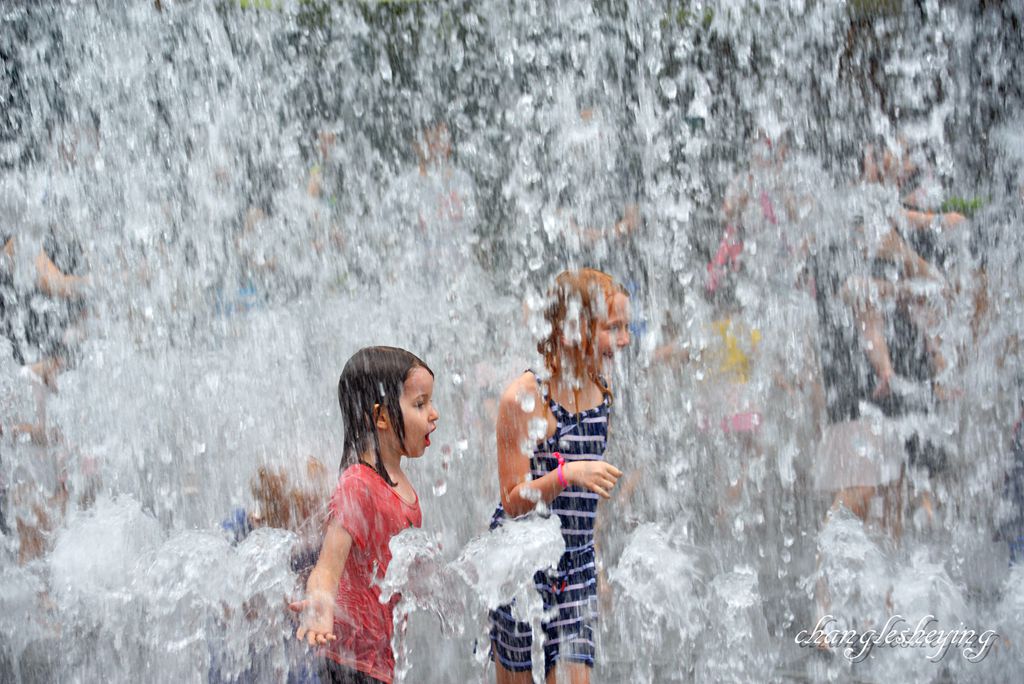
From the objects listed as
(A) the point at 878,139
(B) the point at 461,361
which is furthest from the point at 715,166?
(B) the point at 461,361

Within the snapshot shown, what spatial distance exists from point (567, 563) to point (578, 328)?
623 millimetres

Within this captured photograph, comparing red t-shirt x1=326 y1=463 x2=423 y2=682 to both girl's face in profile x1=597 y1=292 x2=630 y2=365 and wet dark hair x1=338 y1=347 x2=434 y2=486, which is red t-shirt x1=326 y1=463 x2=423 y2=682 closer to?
wet dark hair x1=338 y1=347 x2=434 y2=486

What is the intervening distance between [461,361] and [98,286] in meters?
1.82

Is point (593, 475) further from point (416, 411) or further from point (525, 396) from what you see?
point (416, 411)

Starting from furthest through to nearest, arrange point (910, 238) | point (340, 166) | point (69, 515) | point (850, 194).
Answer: point (340, 166) < point (850, 194) < point (910, 238) < point (69, 515)

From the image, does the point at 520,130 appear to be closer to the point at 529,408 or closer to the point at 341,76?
the point at 341,76

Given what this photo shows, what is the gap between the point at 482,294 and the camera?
513 centimetres

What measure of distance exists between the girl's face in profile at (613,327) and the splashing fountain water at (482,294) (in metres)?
0.51

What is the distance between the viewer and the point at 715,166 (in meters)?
5.41

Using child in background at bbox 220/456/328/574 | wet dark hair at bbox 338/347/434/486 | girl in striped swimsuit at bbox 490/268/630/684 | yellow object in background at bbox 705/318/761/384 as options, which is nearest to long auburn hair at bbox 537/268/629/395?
girl in striped swimsuit at bbox 490/268/630/684

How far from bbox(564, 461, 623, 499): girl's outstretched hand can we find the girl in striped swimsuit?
27mm

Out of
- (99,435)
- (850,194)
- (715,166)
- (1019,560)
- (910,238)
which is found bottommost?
(1019,560)

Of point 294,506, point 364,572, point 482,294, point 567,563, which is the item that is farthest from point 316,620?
point 482,294

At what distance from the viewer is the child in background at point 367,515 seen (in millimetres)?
2197
